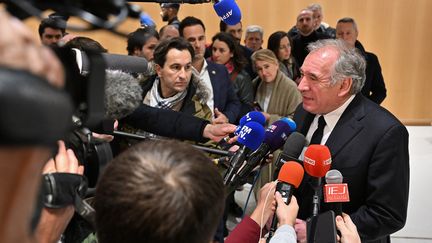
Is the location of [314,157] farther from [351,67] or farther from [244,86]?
[244,86]

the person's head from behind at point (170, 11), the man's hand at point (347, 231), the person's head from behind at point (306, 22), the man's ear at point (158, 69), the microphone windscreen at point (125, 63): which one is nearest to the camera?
the microphone windscreen at point (125, 63)

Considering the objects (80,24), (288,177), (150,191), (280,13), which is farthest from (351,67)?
(280,13)

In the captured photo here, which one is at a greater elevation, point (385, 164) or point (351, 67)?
point (351, 67)

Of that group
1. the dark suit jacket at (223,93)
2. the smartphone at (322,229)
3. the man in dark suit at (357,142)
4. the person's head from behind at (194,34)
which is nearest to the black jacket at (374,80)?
the person's head from behind at (194,34)

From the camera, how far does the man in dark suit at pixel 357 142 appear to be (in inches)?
63.5

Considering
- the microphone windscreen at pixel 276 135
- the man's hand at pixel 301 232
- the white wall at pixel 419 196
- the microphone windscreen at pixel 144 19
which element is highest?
the microphone windscreen at pixel 144 19

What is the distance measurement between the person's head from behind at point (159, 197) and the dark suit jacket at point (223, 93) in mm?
2217

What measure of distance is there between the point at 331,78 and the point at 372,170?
13.6 inches

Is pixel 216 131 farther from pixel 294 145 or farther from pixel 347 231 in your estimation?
pixel 347 231

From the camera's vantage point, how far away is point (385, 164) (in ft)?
5.29

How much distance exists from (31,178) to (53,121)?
0.05 meters

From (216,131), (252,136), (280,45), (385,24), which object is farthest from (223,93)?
(385,24)

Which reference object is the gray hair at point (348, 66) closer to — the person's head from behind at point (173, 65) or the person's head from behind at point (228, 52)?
the person's head from behind at point (173, 65)

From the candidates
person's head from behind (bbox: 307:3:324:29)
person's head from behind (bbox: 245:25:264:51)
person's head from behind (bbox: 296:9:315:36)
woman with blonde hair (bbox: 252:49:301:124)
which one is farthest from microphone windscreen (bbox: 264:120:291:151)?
person's head from behind (bbox: 307:3:324:29)
